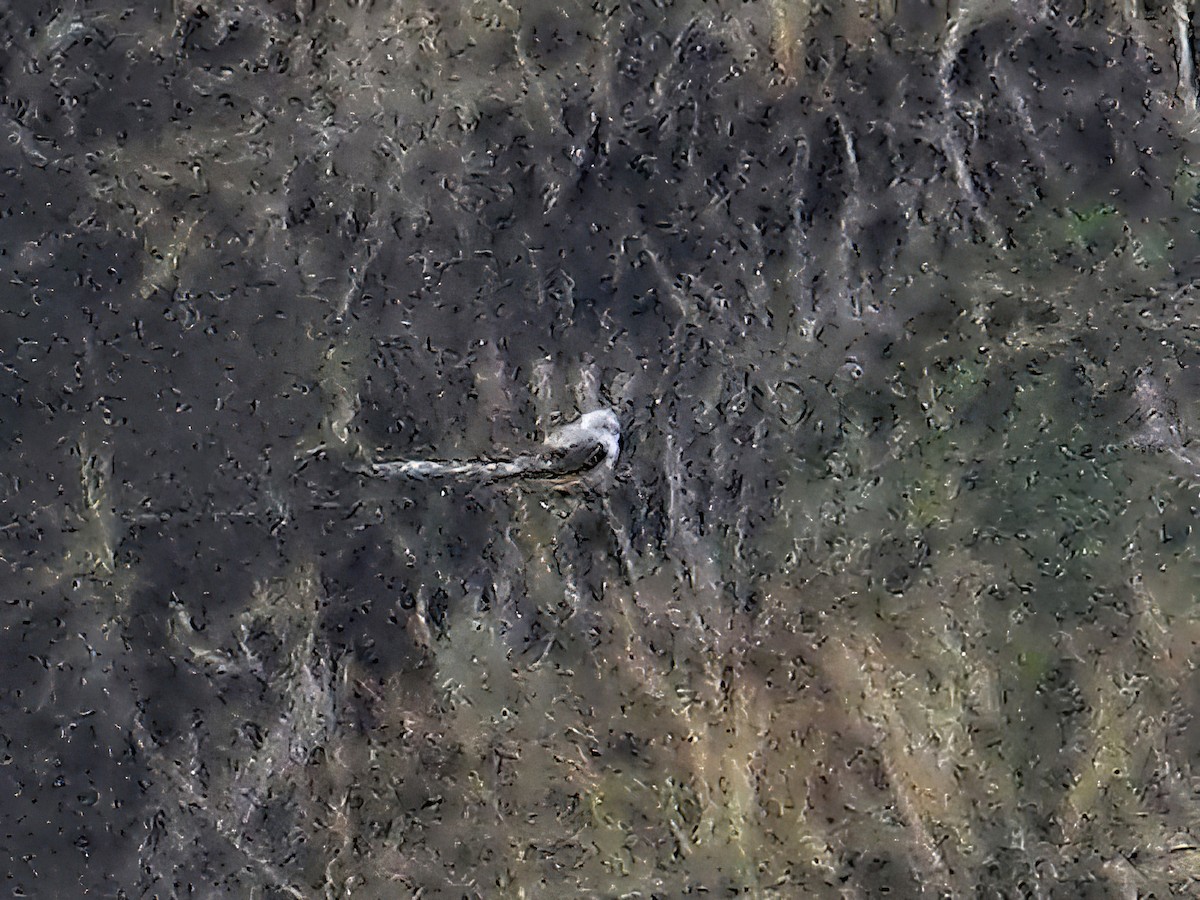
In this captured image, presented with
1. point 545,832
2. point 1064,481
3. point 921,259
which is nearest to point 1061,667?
point 1064,481

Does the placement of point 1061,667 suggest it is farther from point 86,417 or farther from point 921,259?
point 86,417

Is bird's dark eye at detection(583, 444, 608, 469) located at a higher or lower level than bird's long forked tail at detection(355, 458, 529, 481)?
higher

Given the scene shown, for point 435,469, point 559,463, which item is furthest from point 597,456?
point 435,469

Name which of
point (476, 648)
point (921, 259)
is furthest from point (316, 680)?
point (921, 259)

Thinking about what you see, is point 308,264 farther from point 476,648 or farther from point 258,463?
point 476,648

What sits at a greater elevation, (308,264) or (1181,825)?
(308,264)

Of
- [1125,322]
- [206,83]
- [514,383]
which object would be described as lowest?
[514,383]
